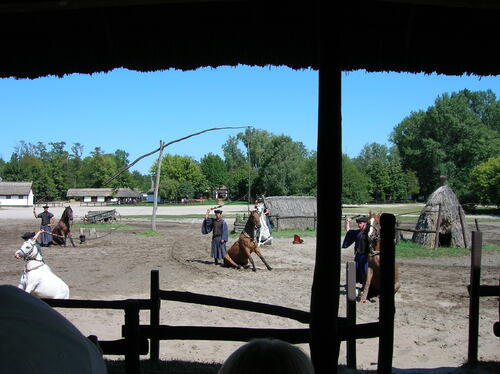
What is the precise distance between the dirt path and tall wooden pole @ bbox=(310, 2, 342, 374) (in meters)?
2.98

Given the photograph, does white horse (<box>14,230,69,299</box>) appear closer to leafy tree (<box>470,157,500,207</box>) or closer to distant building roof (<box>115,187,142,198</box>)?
leafy tree (<box>470,157,500,207</box>)

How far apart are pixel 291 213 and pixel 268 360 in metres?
25.5

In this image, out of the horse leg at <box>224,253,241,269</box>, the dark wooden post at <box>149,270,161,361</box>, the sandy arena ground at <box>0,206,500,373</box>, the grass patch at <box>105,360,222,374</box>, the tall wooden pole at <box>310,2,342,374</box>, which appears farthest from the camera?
the horse leg at <box>224,253,241,269</box>

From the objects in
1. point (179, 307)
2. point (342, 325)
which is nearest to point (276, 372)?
point (342, 325)

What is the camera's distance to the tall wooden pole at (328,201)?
2.71 meters

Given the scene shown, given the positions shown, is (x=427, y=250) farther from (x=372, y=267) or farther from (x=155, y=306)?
(x=155, y=306)

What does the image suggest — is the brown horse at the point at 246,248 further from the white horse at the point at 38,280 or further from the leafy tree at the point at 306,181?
the leafy tree at the point at 306,181

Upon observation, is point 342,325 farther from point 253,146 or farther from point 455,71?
point 253,146

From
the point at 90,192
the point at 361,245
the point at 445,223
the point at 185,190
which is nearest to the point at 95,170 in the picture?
the point at 90,192

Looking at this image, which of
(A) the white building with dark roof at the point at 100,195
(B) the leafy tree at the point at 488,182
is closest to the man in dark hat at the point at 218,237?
(B) the leafy tree at the point at 488,182

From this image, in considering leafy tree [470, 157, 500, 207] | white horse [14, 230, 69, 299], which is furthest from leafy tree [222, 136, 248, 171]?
white horse [14, 230, 69, 299]

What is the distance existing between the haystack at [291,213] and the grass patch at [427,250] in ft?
30.4

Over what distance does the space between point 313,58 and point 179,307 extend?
5.67m

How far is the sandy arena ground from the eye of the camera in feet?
19.6
